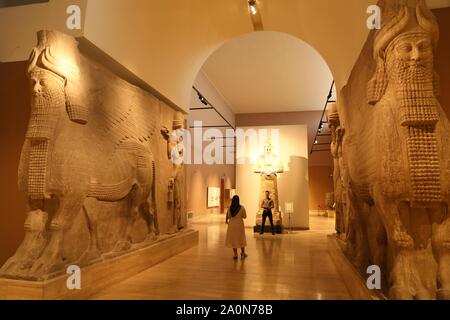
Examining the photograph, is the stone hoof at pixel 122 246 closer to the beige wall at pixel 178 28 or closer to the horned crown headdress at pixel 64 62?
the horned crown headdress at pixel 64 62

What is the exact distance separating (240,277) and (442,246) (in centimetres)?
291

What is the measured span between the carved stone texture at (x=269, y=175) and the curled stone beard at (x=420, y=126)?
7.77 metres

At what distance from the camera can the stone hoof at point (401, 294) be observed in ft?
8.57

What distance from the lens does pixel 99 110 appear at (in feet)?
15.4

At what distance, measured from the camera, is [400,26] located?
2867mm

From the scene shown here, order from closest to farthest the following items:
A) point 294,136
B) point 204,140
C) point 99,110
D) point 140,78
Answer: point 99,110
point 140,78
point 294,136
point 204,140

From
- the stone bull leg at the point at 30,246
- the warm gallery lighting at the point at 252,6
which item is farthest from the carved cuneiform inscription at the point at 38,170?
the warm gallery lighting at the point at 252,6

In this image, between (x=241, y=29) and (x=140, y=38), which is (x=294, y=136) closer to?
(x=241, y=29)

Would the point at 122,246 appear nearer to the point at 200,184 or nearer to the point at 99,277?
the point at 99,277

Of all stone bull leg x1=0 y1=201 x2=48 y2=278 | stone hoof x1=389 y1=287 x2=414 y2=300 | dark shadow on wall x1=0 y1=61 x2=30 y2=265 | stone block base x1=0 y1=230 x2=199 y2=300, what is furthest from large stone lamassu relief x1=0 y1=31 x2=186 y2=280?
stone hoof x1=389 y1=287 x2=414 y2=300

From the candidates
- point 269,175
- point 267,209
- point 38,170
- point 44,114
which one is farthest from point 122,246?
point 269,175

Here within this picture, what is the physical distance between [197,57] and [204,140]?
8086mm

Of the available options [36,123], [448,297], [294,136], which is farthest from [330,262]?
[294,136]

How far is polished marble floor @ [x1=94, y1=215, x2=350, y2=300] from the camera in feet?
13.3
